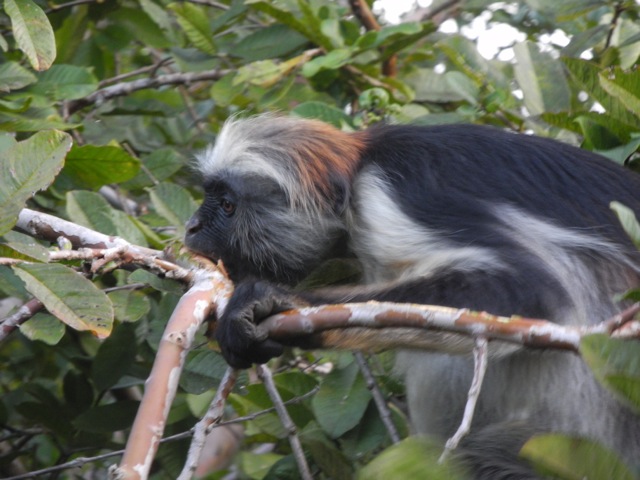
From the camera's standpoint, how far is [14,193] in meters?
2.42

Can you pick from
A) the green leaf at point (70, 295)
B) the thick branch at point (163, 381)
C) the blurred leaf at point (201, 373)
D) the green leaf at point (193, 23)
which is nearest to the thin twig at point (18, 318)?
the green leaf at point (70, 295)

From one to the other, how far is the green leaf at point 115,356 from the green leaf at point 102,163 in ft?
2.00

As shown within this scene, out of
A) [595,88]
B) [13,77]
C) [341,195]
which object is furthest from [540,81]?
[13,77]

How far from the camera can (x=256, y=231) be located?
11.7 feet

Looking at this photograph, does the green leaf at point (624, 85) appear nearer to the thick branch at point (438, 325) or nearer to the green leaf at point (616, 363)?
the thick branch at point (438, 325)

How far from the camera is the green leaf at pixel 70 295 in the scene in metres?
→ 2.37

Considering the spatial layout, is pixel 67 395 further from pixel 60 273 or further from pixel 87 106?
pixel 60 273

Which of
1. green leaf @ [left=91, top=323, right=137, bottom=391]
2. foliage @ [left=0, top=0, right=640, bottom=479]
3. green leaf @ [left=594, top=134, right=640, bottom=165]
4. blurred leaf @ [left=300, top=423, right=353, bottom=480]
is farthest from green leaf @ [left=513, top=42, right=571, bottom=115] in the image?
green leaf @ [left=91, top=323, right=137, bottom=391]

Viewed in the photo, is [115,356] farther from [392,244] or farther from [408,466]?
[408,466]

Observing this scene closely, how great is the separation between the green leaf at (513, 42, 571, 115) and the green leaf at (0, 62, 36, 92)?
1976mm

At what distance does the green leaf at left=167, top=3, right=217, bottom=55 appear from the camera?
4.25m

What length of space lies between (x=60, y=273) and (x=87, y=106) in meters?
2.27

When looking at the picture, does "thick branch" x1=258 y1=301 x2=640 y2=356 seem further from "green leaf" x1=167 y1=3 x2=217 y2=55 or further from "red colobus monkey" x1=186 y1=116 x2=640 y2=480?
"green leaf" x1=167 y1=3 x2=217 y2=55

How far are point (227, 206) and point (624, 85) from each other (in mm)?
1583
